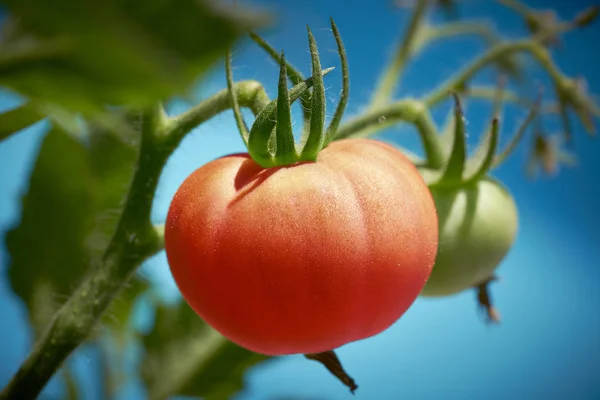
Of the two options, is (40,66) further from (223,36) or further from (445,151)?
(445,151)

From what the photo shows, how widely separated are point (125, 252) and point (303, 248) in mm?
127

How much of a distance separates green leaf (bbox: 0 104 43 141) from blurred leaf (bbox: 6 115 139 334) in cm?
24

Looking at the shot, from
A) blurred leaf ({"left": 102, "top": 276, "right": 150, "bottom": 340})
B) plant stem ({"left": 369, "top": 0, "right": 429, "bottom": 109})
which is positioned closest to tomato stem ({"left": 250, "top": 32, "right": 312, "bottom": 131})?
plant stem ({"left": 369, "top": 0, "right": 429, "bottom": 109})

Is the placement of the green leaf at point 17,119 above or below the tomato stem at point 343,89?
below

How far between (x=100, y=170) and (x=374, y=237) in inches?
16.3

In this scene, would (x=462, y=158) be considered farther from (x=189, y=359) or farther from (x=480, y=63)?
(x=189, y=359)

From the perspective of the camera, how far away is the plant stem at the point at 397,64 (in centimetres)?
55

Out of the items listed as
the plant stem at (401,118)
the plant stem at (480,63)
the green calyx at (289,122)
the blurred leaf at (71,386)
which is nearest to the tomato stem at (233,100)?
the green calyx at (289,122)

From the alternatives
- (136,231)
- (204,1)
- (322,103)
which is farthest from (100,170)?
(204,1)

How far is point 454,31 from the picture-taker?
2.24 feet

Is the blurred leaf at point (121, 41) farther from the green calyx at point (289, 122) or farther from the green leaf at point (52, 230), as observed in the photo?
the green leaf at point (52, 230)

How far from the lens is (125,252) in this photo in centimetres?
33

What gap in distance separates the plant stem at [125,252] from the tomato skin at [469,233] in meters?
0.16

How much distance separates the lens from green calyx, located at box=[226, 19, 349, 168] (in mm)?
253
